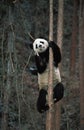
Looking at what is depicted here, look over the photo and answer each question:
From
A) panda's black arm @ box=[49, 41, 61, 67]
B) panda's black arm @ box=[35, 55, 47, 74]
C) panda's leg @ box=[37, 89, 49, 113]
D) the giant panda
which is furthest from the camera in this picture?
panda's black arm @ box=[35, 55, 47, 74]

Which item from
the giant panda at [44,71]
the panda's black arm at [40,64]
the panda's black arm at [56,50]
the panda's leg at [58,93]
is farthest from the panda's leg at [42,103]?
the panda's black arm at [56,50]

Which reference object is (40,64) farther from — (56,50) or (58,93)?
(56,50)

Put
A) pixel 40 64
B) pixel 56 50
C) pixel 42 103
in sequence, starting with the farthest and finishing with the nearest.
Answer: pixel 40 64 < pixel 42 103 < pixel 56 50

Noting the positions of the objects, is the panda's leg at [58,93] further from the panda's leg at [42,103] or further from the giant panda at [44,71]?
the panda's leg at [42,103]

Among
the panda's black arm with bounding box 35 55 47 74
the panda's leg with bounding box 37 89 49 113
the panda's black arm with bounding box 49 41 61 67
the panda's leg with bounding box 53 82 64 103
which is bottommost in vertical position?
the panda's leg with bounding box 37 89 49 113

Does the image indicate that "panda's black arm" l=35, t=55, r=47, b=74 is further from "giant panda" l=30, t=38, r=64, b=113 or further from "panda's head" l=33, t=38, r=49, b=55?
"panda's head" l=33, t=38, r=49, b=55

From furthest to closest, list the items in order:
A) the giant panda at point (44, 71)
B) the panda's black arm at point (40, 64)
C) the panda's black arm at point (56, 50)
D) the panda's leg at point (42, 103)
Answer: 1. the panda's black arm at point (40, 64)
2. the giant panda at point (44, 71)
3. the panda's leg at point (42, 103)
4. the panda's black arm at point (56, 50)

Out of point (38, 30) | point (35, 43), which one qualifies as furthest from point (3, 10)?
point (38, 30)

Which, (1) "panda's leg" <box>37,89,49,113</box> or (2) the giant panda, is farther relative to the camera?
(2) the giant panda

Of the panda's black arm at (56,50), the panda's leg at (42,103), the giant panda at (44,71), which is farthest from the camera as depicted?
the giant panda at (44,71)

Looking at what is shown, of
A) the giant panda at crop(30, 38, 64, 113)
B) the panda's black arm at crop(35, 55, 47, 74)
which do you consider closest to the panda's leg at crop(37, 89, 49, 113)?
the giant panda at crop(30, 38, 64, 113)

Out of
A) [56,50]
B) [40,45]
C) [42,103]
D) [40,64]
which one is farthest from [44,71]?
[56,50]

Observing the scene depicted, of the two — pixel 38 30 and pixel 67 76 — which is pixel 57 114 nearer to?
pixel 67 76

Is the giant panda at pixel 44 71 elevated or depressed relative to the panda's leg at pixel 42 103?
elevated
